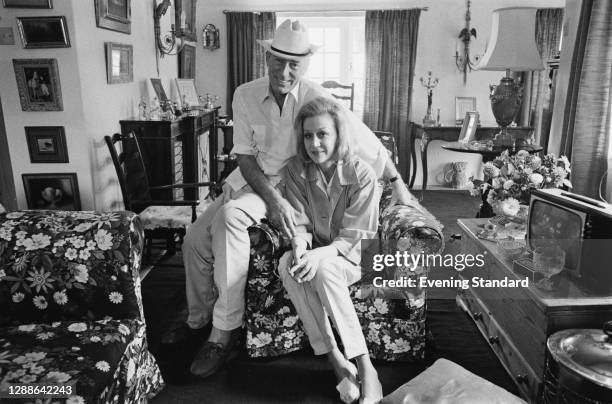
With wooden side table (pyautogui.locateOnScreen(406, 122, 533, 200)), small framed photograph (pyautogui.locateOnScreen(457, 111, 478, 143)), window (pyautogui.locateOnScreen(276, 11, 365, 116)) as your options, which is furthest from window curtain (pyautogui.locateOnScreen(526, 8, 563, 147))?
window (pyautogui.locateOnScreen(276, 11, 365, 116))

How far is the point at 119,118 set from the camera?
3.50 metres

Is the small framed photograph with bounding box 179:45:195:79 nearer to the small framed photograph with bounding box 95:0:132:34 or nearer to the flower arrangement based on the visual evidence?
→ the small framed photograph with bounding box 95:0:132:34

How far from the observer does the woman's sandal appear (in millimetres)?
1754

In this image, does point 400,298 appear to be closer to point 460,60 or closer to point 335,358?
point 335,358

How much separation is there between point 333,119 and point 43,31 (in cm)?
188

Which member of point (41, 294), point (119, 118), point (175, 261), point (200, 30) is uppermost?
A: point (200, 30)

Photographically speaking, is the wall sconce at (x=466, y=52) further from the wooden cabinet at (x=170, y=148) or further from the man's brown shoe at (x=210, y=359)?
the man's brown shoe at (x=210, y=359)

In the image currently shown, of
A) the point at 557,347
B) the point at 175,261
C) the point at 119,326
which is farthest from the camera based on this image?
the point at 175,261

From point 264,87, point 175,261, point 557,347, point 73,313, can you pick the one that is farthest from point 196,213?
point 557,347

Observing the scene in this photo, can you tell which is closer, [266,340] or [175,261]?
[266,340]

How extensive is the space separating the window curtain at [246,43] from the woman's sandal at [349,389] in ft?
13.9

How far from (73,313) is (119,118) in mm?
2203

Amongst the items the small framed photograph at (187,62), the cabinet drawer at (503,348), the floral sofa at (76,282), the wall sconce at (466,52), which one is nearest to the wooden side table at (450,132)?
the wall sconce at (466,52)

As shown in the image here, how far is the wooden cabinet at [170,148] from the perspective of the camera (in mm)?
3547
